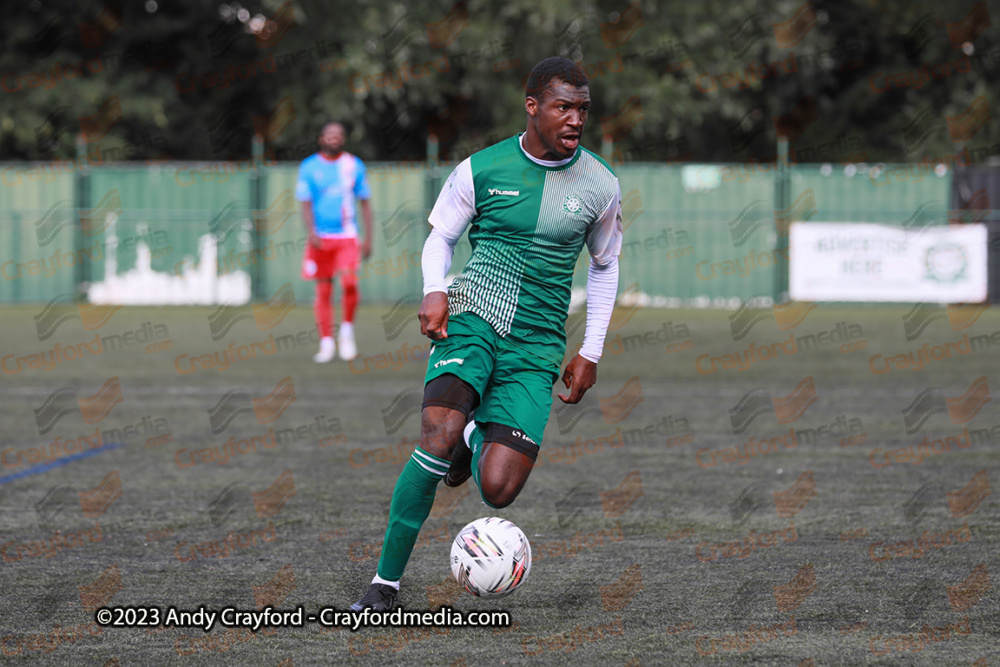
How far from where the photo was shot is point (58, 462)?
7875mm

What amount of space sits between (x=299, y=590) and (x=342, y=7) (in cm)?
2576

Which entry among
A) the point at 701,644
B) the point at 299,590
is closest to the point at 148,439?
the point at 299,590

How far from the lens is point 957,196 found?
25.2 meters

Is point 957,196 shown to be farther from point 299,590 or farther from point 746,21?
point 299,590

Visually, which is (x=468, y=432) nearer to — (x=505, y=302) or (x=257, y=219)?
(x=505, y=302)

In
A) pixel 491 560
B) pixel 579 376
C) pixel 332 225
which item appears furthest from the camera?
pixel 332 225

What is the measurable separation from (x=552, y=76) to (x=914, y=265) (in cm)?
1991

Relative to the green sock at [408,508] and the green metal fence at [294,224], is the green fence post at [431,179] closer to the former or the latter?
the green metal fence at [294,224]

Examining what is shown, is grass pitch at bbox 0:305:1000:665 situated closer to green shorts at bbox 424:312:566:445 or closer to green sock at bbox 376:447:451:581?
green sock at bbox 376:447:451:581

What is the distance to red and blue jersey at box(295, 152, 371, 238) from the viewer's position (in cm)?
1341

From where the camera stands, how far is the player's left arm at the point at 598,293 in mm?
4883

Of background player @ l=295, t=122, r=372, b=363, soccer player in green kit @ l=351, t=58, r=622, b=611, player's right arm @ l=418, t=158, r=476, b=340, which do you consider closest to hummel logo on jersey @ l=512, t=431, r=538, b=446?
soccer player in green kit @ l=351, t=58, r=622, b=611

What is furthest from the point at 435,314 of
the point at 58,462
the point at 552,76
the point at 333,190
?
the point at 333,190

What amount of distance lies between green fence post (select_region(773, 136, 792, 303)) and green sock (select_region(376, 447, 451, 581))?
20.6 meters
